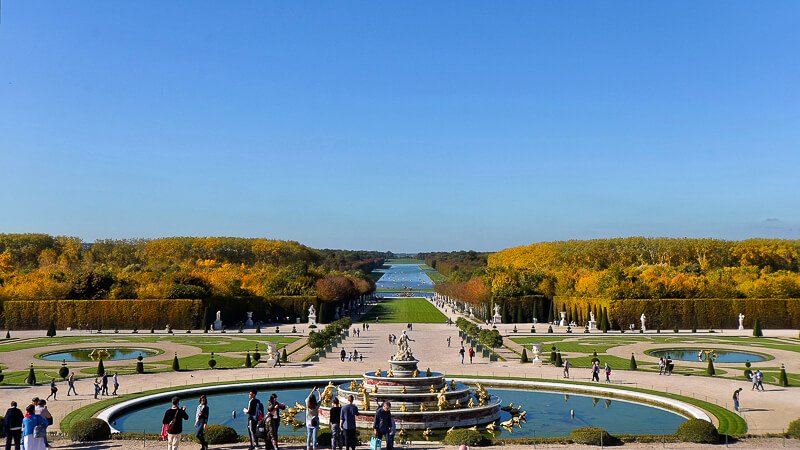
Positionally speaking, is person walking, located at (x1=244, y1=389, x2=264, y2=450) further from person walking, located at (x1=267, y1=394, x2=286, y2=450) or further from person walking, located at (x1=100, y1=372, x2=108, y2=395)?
person walking, located at (x1=100, y1=372, x2=108, y2=395)

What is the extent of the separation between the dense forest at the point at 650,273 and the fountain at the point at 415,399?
160 ft

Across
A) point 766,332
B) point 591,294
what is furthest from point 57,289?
point 766,332

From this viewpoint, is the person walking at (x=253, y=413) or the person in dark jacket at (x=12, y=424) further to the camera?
the person walking at (x=253, y=413)

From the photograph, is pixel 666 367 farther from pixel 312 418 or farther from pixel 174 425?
pixel 174 425

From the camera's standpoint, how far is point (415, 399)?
3000 cm

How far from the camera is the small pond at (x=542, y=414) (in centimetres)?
2802

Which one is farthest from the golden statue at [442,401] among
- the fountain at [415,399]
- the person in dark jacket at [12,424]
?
the person in dark jacket at [12,424]

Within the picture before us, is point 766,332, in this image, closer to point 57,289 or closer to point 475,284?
point 475,284

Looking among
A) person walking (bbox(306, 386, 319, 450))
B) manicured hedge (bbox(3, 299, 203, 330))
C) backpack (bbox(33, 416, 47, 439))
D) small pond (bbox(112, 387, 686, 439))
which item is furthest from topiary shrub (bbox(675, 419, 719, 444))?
manicured hedge (bbox(3, 299, 203, 330))

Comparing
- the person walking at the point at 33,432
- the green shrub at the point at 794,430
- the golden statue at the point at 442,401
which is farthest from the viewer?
the golden statue at the point at 442,401

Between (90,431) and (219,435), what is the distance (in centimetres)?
439

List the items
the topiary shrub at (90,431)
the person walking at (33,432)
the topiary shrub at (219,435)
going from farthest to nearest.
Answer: the topiary shrub at (90,431) < the topiary shrub at (219,435) < the person walking at (33,432)

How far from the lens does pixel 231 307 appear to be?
79.5 meters

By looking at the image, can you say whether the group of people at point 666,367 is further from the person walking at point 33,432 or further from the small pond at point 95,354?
the small pond at point 95,354
